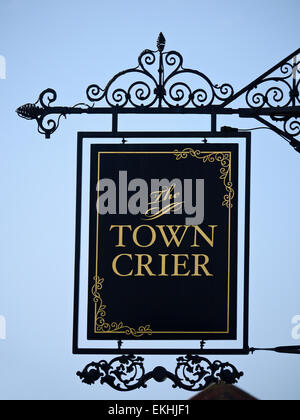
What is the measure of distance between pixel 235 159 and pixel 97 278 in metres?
Result: 1.90

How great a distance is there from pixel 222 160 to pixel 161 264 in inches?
49.9

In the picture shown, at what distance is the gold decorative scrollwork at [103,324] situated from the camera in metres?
10.0

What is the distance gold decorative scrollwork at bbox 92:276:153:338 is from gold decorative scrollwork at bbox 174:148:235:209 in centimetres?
153

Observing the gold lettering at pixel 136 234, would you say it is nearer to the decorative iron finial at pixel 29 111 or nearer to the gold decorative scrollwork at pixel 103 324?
the gold decorative scrollwork at pixel 103 324

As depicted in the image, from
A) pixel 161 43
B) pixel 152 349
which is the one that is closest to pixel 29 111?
pixel 161 43

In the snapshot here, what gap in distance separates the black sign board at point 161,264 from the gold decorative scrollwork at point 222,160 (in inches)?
0.8

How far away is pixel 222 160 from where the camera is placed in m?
10.1

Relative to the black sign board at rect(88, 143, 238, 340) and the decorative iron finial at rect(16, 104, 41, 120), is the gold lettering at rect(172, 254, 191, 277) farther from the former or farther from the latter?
the decorative iron finial at rect(16, 104, 41, 120)

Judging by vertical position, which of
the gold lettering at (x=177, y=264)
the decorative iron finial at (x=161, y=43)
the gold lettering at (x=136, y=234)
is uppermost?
the decorative iron finial at (x=161, y=43)

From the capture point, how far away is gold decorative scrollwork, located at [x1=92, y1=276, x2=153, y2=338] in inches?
394

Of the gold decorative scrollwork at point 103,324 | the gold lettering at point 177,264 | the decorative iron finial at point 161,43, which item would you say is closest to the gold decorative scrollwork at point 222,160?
the gold lettering at point 177,264

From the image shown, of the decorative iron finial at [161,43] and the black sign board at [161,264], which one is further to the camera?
the decorative iron finial at [161,43]

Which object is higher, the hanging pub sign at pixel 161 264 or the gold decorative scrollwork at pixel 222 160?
the gold decorative scrollwork at pixel 222 160
